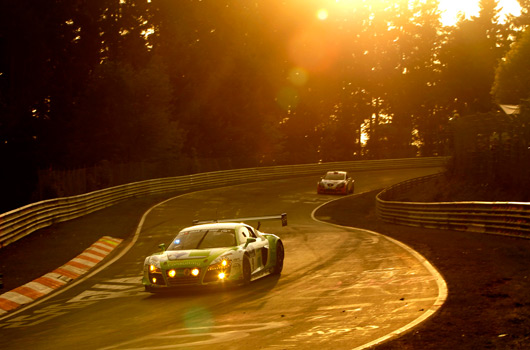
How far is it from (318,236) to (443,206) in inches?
189

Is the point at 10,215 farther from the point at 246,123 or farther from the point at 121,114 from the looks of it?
the point at 246,123

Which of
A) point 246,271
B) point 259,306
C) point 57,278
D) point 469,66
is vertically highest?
point 469,66

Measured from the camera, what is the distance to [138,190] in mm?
45188

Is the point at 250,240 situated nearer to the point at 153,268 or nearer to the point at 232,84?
the point at 153,268

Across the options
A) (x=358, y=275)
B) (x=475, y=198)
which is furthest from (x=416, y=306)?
(x=475, y=198)

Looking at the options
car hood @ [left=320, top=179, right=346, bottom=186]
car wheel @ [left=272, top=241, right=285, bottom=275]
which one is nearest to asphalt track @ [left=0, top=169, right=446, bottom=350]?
car wheel @ [left=272, top=241, right=285, bottom=275]

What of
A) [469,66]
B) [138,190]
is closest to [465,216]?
[138,190]

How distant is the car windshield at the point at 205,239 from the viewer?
14.2 m

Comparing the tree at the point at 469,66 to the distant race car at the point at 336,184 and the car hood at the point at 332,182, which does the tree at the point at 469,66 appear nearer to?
the distant race car at the point at 336,184

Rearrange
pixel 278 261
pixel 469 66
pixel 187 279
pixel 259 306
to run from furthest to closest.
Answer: pixel 469 66 < pixel 278 261 < pixel 187 279 < pixel 259 306

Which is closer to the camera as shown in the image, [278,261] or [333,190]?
[278,261]

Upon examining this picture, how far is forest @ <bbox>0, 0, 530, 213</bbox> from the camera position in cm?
5728

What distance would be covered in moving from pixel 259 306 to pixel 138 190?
113 ft

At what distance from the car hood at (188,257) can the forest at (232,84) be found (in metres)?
21.1
